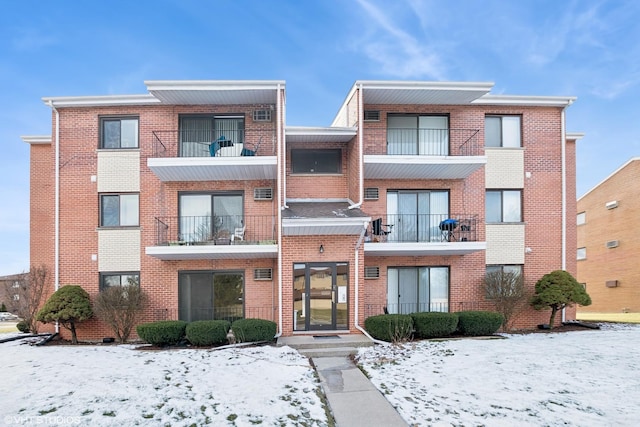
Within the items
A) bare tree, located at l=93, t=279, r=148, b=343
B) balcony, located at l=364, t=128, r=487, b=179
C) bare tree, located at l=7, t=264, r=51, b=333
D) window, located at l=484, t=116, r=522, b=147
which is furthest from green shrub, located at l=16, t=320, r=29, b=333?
window, located at l=484, t=116, r=522, b=147

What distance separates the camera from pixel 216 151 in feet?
44.1

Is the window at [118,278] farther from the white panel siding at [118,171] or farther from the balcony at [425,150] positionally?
the balcony at [425,150]

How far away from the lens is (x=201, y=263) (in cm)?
1384

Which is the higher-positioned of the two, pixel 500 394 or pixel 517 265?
pixel 517 265

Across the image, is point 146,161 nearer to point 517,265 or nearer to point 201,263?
point 201,263

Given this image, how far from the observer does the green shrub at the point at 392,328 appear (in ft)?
38.6

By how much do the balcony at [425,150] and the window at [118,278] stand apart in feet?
29.0

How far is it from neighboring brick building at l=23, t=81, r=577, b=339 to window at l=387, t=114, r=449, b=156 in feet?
0.19

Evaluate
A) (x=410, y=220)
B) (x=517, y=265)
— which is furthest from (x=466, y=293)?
(x=410, y=220)

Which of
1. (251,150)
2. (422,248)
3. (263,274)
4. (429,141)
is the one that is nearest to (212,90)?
(251,150)

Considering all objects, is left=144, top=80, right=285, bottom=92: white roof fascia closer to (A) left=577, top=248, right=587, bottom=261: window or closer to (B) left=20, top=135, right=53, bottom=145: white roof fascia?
(B) left=20, top=135, right=53, bottom=145: white roof fascia

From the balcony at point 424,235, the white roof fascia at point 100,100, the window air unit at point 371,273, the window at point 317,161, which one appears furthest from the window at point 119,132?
the window air unit at point 371,273

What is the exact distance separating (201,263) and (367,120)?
25.5 ft

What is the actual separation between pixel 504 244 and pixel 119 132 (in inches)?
570
